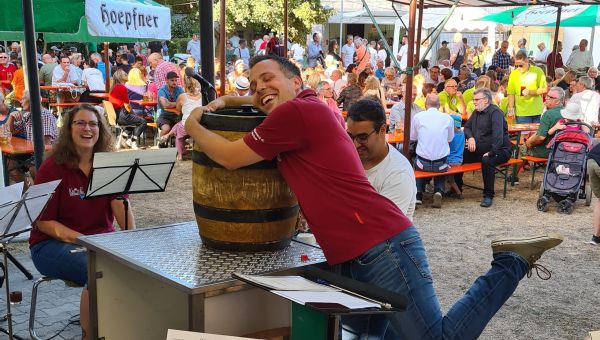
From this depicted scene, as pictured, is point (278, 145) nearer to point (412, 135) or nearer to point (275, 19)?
point (412, 135)

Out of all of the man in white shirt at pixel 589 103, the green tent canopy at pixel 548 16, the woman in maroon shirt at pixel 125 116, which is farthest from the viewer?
the green tent canopy at pixel 548 16

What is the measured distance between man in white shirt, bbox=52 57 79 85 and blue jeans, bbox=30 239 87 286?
12347 millimetres

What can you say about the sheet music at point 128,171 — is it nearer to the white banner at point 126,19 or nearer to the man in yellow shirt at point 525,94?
the white banner at point 126,19

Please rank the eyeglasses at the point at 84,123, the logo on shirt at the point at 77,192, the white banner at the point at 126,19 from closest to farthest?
the logo on shirt at the point at 77,192
the eyeglasses at the point at 84,123
the white banner at the point at 126,19

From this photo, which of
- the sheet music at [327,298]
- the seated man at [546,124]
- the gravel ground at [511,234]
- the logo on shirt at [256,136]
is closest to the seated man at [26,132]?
the gravel ground at [511,234]

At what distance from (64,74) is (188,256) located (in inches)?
563

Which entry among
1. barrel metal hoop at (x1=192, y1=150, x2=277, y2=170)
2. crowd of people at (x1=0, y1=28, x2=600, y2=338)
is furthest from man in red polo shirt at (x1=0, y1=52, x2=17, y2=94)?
barrel metal hoop at (x1=192, y1=150, x2=277, y2=170)

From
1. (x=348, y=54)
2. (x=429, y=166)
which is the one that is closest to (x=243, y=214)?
(x=429, y=166)

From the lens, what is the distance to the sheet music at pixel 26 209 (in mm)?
3602

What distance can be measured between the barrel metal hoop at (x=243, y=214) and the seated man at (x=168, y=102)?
29.0 feet

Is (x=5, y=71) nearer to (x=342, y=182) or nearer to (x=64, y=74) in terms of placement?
(x=64, y=74)

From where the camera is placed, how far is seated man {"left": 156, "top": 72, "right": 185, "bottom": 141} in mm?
11375

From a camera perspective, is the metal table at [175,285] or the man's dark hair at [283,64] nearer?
the metal table at [175,285]

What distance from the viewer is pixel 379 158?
359 cm
